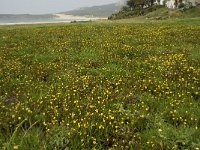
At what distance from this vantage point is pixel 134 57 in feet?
51.1

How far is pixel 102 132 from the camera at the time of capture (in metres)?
7.32

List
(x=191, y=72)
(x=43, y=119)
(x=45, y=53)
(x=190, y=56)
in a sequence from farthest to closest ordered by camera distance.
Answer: (x=45, y=53) < (x=190, y=56) < (x=191, y=72) < (x=43, y=119)

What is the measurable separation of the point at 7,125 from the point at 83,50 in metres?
9.78

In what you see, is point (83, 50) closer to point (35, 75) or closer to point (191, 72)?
point (35, 75)

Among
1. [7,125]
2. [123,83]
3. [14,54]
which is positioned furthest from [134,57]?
[7,125]

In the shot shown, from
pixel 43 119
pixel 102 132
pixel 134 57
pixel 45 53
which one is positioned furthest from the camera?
pixel 45 53

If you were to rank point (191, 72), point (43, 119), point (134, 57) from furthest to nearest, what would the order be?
point (134, 57) < point (191, 72) < point (43, 119)

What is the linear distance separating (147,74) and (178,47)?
597 centimetres

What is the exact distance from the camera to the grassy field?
691cm

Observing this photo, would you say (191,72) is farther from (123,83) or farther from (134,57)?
(134,57)

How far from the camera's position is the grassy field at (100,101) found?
691 cm

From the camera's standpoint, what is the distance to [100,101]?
9.06m

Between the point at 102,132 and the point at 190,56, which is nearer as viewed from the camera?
the point at 102,132

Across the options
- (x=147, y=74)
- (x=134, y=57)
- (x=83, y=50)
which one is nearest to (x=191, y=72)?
(x=147, y=74)
